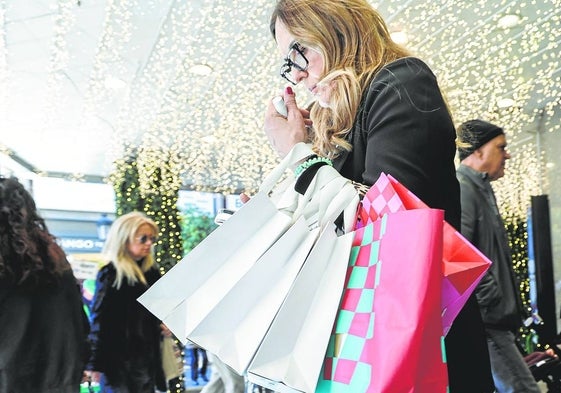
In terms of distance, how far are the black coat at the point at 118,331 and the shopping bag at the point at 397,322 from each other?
11.2 feet

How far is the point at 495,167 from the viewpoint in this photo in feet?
9.70

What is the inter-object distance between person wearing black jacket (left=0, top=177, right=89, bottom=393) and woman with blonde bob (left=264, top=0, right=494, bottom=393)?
5.46ft

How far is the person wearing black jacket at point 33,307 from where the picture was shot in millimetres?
2238

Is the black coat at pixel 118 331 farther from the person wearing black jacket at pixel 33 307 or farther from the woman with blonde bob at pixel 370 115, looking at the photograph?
the woman with blonde bob at pixel 370 115

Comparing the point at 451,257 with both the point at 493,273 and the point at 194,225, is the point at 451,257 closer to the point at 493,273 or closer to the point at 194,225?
the point at 493,273

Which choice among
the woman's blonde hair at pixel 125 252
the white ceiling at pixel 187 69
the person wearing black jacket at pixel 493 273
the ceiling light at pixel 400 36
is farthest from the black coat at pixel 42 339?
the ceiling light at pixel 400 36

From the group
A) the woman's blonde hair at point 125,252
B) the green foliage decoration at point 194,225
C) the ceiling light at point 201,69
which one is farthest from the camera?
the green foliage decoration at point 194,225

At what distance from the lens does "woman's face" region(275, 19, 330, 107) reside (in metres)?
1.00

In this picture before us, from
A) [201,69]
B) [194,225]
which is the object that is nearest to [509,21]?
[201,69]

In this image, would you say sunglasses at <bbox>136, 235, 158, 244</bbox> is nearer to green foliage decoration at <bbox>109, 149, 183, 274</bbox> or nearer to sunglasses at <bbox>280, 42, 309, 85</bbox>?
green foliage decoration at <bbox>109, 149, 183, 274</bbox>

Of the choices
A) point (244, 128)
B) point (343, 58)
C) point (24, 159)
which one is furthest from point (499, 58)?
point (24, 159)

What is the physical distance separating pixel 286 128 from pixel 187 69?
5.78 m

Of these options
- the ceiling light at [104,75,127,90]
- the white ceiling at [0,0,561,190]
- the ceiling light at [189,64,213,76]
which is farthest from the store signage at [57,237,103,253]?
the ceiling light at [189,64,213,76]

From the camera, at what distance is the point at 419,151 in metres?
0.81
